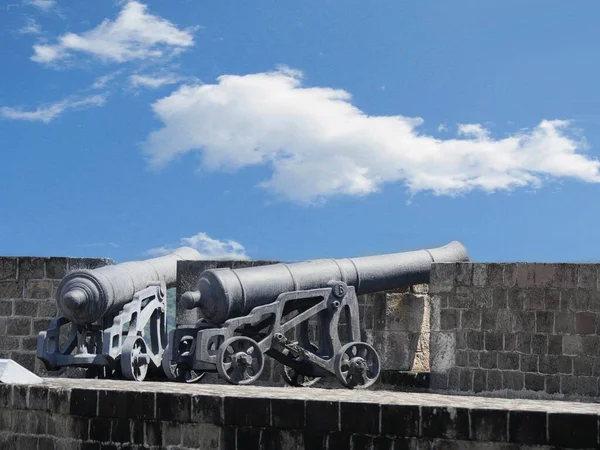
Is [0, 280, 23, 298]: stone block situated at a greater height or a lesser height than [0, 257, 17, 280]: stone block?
lesser

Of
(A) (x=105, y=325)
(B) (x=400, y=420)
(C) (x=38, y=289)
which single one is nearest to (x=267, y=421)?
(B) (x=400, y=420)

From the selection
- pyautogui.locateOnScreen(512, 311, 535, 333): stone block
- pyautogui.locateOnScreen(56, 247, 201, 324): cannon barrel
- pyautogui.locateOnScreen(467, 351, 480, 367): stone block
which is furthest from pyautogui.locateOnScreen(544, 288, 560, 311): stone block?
pyautogui.locateOnScreen(56, 247, 201, 324): cannon barrel

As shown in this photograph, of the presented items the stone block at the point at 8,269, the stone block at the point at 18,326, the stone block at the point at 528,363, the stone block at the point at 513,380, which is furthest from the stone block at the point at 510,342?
the stone block at the point at 8,269

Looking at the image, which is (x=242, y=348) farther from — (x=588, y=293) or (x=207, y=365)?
(x=588, y=293)

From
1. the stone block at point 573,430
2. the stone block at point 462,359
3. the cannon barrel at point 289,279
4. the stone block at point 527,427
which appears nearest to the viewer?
the stone block at point 573,430

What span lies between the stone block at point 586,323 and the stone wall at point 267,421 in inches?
162

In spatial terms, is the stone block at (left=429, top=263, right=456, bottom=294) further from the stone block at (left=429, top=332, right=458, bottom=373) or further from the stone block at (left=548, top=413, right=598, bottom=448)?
the stone block at (left=548, top=413, right=598, bottom=448)

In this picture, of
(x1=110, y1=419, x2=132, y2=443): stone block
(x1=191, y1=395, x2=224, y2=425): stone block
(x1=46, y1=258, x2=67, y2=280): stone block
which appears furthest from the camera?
(x1=46, y1=258, x2=67, y2=280): stone block

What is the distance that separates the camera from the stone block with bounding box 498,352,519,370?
33.9ft

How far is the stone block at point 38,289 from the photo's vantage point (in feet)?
38.0

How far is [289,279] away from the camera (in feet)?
29.3

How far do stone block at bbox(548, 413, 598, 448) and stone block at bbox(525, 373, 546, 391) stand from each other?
5.01 m

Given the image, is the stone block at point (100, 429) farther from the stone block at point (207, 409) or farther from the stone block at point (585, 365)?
the stone block at point (585, 365)

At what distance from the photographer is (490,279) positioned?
10.5 meters
